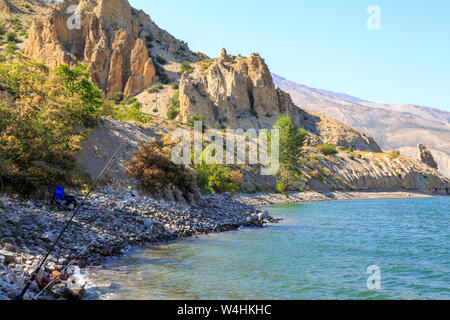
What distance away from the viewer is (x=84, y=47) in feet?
238

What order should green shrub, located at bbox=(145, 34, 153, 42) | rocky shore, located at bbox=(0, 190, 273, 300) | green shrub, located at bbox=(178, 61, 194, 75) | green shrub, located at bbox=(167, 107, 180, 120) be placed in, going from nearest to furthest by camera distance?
1. rocky shore, located at bbox=(0, 190, 273, 300)
2. green shrub, located at bbox=(167, 107, 180, 120)
3. green shrub, located at bbox=(178, 61, 194, 75)
4. green shrub, located at bbox=(145, 34, 153, 42)

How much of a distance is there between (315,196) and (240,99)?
27701mm

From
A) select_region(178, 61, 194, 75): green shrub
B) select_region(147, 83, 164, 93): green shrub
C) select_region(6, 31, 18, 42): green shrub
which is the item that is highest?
select_region(6, 31, 18, 42): green shrub

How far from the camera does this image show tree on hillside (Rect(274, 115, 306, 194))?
163ft

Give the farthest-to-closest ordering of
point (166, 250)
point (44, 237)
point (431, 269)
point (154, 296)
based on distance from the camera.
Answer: point (166, 250) < point (431, 269) < point (44, 237) < point (154, 296)

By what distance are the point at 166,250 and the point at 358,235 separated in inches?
432

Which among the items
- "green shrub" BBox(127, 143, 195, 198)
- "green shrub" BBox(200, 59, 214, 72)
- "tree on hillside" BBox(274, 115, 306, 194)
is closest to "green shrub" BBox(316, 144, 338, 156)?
"tree on hillside" BBox(274, 115, 306, 194)

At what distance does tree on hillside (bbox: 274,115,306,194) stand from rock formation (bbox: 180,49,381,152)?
49.2ft

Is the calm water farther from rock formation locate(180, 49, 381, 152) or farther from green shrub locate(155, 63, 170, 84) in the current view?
green shrub locate(155, 63, 170, 84)

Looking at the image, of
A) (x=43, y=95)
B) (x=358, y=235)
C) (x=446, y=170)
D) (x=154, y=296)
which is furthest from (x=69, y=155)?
(x=446, y=170)

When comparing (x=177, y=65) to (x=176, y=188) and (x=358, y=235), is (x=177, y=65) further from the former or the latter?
(x=358, y=235)

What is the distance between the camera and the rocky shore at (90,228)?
8.41m

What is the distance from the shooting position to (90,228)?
13078 mm

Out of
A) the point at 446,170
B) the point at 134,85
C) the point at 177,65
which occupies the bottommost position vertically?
the point at 446,170
